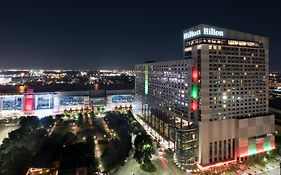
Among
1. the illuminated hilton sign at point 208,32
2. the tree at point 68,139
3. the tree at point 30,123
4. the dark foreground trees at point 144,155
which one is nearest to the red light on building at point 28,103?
the tree at point 30,123

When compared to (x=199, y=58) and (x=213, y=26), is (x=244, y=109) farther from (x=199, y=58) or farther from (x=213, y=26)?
(x=213, y=26)

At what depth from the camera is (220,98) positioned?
61.2m

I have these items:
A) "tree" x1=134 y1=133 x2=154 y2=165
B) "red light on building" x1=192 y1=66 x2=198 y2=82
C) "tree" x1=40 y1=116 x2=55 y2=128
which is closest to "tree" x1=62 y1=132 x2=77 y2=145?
"tree" x1=134 y1=133 x2=154 y2=165

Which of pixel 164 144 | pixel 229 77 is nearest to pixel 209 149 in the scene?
pixel 164 144

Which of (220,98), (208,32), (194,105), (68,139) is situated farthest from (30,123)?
(208,32)

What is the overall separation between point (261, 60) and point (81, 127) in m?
65.5

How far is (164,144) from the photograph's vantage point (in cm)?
6881

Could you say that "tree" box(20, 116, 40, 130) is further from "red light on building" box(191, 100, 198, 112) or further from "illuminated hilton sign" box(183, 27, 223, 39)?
"illuminated hilton sign" box(183, 27, 223, 39)

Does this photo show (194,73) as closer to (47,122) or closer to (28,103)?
(47,122)

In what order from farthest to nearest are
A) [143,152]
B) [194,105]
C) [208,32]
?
1. [194,105]
2. [208,32]
3. [143,152]

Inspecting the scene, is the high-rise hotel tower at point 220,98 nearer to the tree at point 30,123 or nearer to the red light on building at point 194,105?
the red light on building at point 194,105

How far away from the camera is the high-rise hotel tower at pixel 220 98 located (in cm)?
5778

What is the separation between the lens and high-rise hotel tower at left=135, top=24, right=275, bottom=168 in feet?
190

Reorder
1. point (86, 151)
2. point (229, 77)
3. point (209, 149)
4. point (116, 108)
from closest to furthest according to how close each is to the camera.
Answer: point (86, 151), point (209, 149), point (229, 77), point (116, 108)
